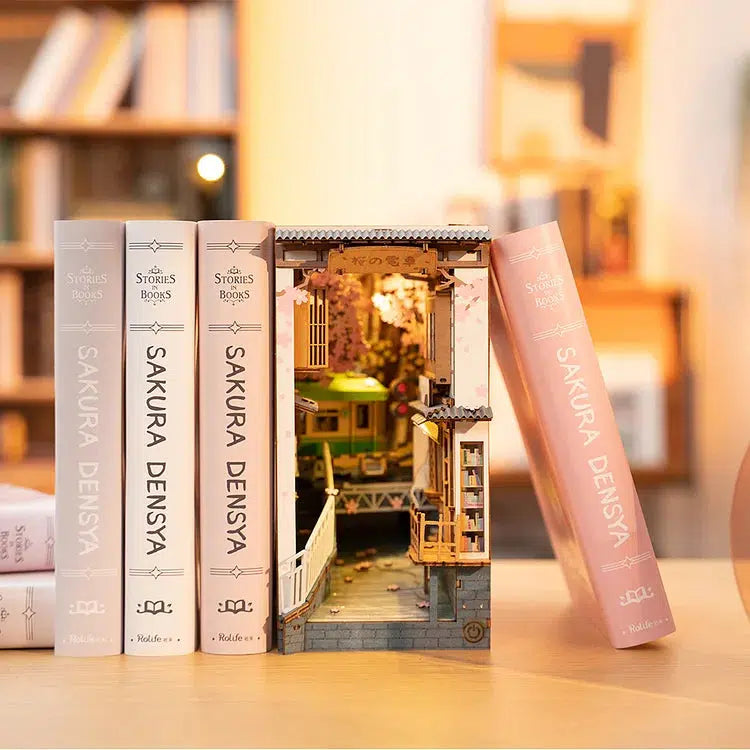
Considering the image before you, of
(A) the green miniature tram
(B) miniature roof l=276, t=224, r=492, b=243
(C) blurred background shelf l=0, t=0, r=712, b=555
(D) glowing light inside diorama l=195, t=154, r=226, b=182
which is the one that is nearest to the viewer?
(B) miniature roof l=276, t=224, r=492, b=243

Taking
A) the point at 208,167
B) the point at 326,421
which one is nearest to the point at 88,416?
the point at 326,421

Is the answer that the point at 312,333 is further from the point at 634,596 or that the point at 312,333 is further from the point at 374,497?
the point at 634,596

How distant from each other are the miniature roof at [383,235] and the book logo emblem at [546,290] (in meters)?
0.05

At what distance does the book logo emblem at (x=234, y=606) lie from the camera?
0.73 meters

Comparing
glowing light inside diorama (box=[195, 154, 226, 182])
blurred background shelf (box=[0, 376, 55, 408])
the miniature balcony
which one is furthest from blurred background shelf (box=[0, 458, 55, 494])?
the miniature balcony

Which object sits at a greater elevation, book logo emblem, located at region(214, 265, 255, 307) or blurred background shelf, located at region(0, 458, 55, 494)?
book logo emblem, located at region(214, 265, 255, 307)

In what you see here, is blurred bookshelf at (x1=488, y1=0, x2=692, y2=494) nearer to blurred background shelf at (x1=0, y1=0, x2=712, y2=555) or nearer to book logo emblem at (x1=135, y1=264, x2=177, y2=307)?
blurred background shelf at (x1=0, y1=0, x2=712, y2=555)

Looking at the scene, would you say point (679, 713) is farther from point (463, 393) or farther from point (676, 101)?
point (676, 101)

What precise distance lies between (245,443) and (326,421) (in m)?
0.19

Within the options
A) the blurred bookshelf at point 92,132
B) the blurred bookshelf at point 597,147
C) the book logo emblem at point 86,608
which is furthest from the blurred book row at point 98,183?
the book logo emblem at point 86,608

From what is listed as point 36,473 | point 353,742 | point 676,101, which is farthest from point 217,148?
point 353,742

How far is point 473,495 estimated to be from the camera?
2.45 ft

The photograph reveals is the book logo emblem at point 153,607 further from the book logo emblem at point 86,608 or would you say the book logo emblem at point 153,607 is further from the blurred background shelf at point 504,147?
the blurred background shelf at point 504,147

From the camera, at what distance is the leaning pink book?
732 mm
